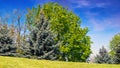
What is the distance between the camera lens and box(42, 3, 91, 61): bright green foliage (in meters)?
44.3

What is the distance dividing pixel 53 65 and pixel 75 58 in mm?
26361

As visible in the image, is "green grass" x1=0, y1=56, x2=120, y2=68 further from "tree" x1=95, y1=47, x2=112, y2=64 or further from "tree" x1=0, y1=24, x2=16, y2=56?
"tree" x1=95, y1=47, x2=112, y2=64

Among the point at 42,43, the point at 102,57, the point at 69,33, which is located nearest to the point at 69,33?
the point at 69,33

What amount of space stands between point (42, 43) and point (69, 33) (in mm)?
15536

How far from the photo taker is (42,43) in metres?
29.8

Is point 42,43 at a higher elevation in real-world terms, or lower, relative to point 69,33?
lower

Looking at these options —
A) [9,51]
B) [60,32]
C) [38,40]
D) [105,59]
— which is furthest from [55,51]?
[105,59]

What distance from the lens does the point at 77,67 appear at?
19641 mm

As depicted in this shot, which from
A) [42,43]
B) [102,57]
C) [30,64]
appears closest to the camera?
[30,64]

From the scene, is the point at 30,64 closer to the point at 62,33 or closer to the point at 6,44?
the point at 6,44

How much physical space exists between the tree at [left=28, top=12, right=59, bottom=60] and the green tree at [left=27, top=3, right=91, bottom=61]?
12.6 metres

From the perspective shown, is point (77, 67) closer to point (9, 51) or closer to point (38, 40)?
point (38, 40)

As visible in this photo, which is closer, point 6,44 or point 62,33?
point 6,44

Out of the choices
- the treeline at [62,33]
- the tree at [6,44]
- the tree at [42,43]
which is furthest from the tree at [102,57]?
the tree at [6,44]
